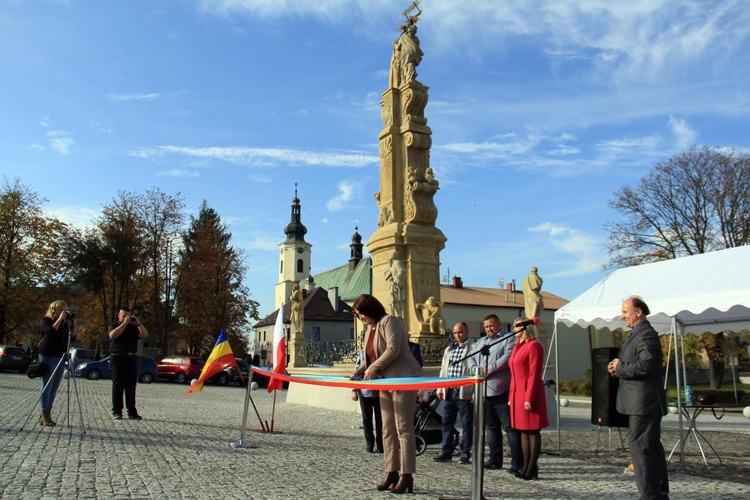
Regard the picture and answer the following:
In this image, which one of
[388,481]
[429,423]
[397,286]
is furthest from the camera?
[397,286]

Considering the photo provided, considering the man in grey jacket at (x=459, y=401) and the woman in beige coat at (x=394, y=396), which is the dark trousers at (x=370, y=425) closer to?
the man in grey jacket at (x=459, y=401)

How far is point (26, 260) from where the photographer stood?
4069cm

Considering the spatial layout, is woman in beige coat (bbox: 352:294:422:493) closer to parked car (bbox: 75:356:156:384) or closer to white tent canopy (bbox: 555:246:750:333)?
white tent canopy (bbox: 555:246:750:333)

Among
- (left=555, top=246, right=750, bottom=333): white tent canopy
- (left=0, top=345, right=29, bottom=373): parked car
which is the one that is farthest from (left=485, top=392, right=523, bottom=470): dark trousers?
(left=0, top=345, right=29, bottom=373): parked car

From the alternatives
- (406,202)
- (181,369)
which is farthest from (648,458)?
(181,369)

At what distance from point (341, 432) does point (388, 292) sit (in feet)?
16.6

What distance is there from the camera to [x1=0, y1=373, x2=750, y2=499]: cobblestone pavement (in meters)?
5.55

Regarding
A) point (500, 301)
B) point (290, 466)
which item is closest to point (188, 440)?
point (290, 466)

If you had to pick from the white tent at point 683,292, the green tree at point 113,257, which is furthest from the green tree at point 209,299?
the white tent at point 683,292

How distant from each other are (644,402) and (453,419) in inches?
122

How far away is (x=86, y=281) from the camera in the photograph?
38.1 m

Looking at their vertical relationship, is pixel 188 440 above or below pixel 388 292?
below

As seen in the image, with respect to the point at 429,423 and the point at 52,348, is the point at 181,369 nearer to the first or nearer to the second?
the point at 52,348

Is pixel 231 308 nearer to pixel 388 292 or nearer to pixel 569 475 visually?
pixel 388 292
